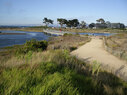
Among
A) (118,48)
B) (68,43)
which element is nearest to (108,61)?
(118,48)

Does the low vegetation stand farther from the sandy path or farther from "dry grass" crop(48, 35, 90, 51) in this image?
"dry grass" crop(48, 35, 90, 51)

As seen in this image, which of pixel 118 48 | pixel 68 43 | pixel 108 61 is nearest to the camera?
pixel 108 61

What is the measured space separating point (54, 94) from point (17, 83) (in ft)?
2.93

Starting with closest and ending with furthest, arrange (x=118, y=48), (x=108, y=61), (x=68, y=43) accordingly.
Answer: (x=108, y=61) < (x=118, y=48) < (x=68, y=43)

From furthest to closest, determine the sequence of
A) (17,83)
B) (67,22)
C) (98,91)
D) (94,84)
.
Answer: (67,22) < (94,84) < (98,91) < (17,83)

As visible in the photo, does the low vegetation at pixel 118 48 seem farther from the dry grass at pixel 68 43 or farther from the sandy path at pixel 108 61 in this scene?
the dry grass at pixel 68 43

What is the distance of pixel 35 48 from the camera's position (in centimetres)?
1249

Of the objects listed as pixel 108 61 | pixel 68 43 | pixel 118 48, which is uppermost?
pixel 108 61

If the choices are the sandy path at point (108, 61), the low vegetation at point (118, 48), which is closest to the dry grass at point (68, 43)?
the sandy path at point (108, 61)

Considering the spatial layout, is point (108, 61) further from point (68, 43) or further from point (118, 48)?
point (68, 43)

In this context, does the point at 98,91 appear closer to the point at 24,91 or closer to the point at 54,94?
the point at 54,94

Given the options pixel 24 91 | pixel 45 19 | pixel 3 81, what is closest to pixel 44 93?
pixel 24 91

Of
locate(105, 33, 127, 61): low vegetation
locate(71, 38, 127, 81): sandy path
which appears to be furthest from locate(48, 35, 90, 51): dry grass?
locate(105, 33, 127, 61): low vegetation

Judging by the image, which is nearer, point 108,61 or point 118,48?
point 108,61
